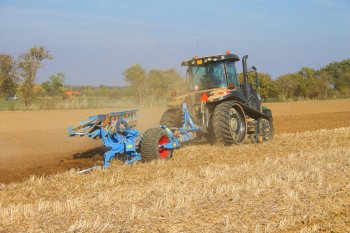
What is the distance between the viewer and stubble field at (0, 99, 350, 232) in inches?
191

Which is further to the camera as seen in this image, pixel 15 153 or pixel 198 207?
pixel 15 153

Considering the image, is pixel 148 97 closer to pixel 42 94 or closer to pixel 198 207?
pixel 42 94

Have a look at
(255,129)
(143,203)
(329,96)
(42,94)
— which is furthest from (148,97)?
(329,96)

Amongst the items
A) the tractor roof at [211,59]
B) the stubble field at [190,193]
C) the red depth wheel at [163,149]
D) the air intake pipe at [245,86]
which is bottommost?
the stubble field at [190,193]

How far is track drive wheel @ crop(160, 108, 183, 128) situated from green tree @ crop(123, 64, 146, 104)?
1873cm

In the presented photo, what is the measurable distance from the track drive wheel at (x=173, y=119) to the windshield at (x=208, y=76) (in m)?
0.74

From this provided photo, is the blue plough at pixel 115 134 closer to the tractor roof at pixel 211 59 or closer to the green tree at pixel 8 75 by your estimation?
the tractor roof at pixel 211 59

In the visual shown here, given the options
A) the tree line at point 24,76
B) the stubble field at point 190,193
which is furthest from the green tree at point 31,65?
the stubble field at point 190,193

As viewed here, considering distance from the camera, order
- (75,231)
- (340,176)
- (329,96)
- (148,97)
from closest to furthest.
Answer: (75,231)
(340,176)
(148,97)
(329,96)

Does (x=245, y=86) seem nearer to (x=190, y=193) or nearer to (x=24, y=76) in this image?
(x=190, y=193)

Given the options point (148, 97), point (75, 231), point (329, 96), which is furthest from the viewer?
point (329, 96)

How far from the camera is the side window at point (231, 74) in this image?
12.0 m

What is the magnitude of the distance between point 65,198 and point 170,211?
1.82 m

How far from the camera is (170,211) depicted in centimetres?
525
